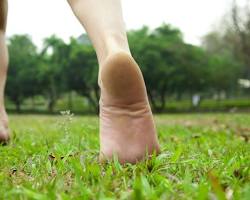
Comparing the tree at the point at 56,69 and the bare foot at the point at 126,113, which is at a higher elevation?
the tree at the point at 56,69

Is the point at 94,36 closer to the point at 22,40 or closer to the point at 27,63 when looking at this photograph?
the point at 27,63

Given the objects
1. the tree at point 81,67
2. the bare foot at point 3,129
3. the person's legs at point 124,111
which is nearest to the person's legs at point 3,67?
the bare foot at point 3,129

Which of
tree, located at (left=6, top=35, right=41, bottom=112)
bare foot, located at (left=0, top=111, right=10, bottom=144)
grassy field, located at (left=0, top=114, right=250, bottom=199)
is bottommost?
grassy field, located at (left=0, top=114, right=250, bottom=199)

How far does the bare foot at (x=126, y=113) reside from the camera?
1.36m

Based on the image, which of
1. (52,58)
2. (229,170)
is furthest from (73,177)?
(52,58)

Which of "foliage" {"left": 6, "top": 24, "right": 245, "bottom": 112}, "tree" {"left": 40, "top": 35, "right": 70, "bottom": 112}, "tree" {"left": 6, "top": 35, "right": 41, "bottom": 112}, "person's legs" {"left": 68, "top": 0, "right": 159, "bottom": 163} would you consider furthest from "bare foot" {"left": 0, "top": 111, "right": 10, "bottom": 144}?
"tree" {"left": 6, "top": 35, "right": 41, "bottom": 112}

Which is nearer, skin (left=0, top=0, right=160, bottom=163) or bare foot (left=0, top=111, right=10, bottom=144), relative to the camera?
skin (left=0, top=0, right=160, bottom=163)

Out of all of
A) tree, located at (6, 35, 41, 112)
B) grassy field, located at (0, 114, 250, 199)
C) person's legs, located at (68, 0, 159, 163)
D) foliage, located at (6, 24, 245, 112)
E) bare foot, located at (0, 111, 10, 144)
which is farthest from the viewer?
tree, located at (6, 35, 41, 112)

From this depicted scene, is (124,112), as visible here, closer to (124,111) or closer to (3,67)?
(124,111)

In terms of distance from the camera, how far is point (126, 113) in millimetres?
1370

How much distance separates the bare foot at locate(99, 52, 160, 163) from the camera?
1363mm

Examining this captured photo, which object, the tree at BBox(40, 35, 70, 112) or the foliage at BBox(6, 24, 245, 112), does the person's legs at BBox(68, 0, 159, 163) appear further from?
the tree at BBox(40, 35, 70, 112)

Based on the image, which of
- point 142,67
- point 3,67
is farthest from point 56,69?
point 3,67

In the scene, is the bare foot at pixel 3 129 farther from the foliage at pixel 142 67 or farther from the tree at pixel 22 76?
the tree at pixel 22 76
